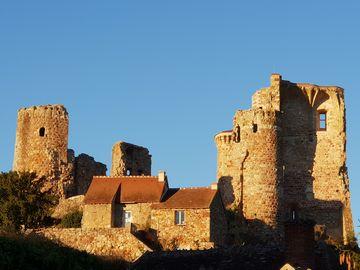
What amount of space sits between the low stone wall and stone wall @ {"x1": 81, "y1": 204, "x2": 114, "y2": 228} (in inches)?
74.6

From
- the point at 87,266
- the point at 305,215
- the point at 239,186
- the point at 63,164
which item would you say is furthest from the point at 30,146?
the point at 87,266

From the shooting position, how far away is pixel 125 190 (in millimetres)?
57812

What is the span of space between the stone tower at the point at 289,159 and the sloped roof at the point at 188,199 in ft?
17.1

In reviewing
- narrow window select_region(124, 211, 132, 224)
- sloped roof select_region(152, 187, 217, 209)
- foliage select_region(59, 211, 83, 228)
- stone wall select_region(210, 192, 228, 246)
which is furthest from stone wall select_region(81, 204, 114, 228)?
stone wall select_region(210, 192, 228, 246)

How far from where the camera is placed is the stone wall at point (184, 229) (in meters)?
54.1

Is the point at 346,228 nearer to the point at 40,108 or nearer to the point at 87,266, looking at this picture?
the point at 40,108

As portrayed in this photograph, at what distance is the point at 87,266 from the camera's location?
37.7 metres

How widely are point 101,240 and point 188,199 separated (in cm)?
570

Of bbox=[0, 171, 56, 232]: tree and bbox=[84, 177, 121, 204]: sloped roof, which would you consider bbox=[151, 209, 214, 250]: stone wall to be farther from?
bbox=[0, 171, 56, 232]: tree

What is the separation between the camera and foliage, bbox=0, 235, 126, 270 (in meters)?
34.1

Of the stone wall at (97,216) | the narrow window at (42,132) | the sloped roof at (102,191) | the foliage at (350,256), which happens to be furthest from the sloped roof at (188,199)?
the foliage at (350,256)

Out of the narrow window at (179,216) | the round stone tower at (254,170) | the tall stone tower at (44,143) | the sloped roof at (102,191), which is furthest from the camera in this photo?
the tall stone tower at (44,143)

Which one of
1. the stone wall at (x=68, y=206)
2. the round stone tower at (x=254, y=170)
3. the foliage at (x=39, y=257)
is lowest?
the foliage at (x=39, y=257)

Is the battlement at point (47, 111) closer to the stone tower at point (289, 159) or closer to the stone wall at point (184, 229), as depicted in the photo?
the stone tower at point (289, 159)
